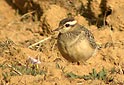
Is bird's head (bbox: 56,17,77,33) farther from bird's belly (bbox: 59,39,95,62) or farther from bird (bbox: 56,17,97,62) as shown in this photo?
bird's belly (bbox: 59,39,95,62)

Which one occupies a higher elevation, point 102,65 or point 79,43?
point 79,43

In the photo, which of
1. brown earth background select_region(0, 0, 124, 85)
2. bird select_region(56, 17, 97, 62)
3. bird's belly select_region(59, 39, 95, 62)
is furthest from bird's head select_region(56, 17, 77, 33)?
brown earth background select_region(0, 0, 124, 85)

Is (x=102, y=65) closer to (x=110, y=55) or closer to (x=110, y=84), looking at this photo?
(x=110, y=55)

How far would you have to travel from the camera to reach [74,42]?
8266 millimetres

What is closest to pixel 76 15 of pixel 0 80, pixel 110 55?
pixel 110 55

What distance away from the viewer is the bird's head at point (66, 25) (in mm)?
8375

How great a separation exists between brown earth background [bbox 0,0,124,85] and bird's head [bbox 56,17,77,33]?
2.06 feet

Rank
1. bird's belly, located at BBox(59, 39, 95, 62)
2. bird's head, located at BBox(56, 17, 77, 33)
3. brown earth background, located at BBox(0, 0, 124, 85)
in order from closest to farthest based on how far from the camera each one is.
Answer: brown earth background, located at BBox(0, 0, 124, 85)
bird's belly, located at BBox(59, 39, 95, 62)
bird's head, located at BBox(56, 17, 77, 33)

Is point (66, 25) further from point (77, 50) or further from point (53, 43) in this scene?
point (53, 43)

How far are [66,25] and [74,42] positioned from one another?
Result: 0.38 metres

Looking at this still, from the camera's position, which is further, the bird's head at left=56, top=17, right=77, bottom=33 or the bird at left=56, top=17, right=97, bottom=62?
the bird's head at left=56, top=17, right=77, bottom=33

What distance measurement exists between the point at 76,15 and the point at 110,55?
6.90ft

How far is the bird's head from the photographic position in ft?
27.5

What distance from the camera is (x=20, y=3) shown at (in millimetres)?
13164
